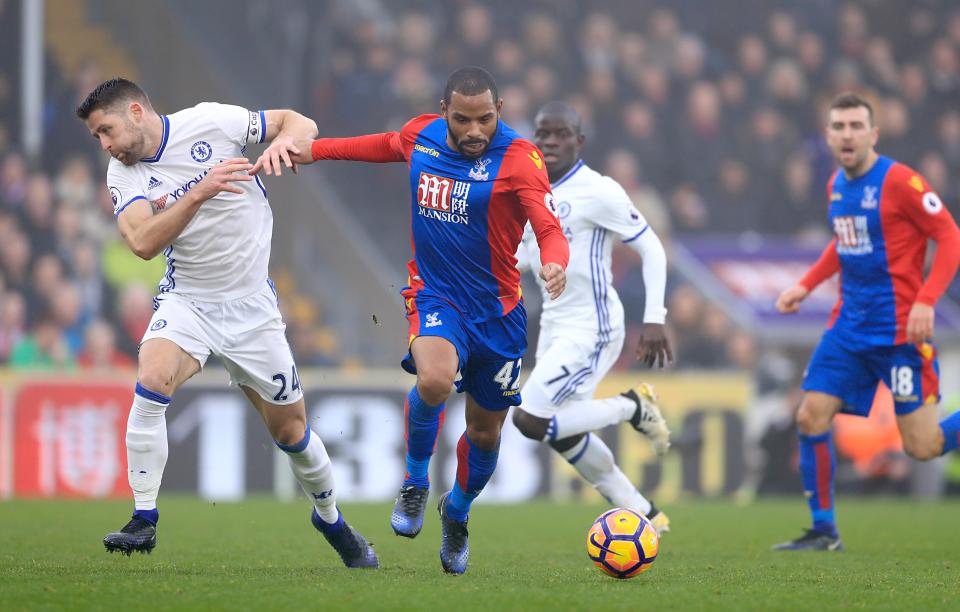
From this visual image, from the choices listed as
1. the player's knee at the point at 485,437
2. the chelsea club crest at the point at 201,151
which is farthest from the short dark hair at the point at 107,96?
the player's knee at the point at 485,437

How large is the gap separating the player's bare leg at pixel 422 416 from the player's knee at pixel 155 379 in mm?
1166

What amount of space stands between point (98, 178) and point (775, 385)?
27.6ft

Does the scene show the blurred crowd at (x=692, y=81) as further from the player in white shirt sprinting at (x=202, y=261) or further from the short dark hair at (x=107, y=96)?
the short dark hair at (x=107, y=96)

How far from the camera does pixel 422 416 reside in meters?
6.48

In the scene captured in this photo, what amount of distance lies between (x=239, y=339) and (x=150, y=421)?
1.99 feet

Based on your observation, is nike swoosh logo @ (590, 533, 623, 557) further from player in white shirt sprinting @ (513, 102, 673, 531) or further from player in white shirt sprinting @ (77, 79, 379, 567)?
player in white shirt sprinting @ (513, 102, 673, 531)

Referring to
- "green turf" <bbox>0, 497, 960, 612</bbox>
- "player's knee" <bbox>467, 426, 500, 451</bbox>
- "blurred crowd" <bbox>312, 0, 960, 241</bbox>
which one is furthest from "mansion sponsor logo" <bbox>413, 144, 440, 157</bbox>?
"blurred crowd" <bbox>312, 0, 960, 241</bbox>

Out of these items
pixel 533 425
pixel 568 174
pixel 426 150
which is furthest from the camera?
pixel 568 174

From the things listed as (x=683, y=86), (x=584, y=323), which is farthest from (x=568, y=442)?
(x=683, y=86)

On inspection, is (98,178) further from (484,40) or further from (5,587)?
(5,587)

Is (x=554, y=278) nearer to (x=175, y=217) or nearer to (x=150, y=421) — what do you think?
(x=175, y=217)

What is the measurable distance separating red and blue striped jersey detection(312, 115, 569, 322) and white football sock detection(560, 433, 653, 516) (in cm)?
211

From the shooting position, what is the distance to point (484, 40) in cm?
1812

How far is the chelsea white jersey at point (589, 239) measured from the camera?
831 centimetres
